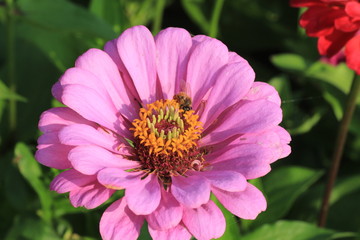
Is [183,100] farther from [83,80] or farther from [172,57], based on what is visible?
[83,80]

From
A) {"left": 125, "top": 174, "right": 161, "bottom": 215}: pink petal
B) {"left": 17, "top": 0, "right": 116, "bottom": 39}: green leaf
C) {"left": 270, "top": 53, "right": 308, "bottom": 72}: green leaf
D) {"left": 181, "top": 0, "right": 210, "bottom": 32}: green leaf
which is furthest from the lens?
{"left": 181, "top": 0, "right": 210, "bottom": 32}: green leaf

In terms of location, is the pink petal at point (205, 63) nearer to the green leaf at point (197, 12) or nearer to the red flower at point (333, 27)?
the red flower at point (333, 27)

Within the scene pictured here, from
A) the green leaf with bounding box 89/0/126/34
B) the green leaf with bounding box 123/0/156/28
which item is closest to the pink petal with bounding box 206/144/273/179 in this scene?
the green leaf with bounding box 89/0/126/34

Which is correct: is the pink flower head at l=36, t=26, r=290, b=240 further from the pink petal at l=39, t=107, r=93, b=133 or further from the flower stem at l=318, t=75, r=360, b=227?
the flower stem at l=318, t=75, r=360, b=227

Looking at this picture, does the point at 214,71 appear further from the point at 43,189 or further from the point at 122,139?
the point at 43,189

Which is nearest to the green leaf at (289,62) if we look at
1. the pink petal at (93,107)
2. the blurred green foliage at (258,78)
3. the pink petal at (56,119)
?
the blurred green foliage at (258,78)
